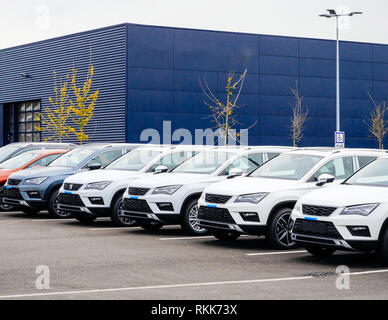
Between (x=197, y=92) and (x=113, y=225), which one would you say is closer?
(x=113, y=225)

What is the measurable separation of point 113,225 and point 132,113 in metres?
25.5

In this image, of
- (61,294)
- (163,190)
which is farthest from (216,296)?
(163,190)

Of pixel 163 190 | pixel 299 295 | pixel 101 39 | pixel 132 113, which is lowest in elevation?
pixel 299 295

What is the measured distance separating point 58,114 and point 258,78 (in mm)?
11670

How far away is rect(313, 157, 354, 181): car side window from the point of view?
13.4 meters

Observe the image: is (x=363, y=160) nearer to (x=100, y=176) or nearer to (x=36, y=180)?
(x=100, y=176)

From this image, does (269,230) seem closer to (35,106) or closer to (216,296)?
(216,296)

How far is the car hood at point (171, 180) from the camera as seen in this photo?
15.0m

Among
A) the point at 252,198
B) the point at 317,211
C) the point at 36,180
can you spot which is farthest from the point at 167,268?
the point at 36,180

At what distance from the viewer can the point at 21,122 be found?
52.7 metres

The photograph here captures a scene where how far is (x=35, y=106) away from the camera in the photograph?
50781mm

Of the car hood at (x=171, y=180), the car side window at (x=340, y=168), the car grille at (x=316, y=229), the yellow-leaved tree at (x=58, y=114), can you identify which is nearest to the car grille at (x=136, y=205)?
the car hood at (x=171, y=180)

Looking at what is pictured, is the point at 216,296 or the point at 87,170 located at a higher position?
the point at 87,170

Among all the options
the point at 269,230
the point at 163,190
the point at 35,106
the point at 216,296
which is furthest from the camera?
the point at 35,106
